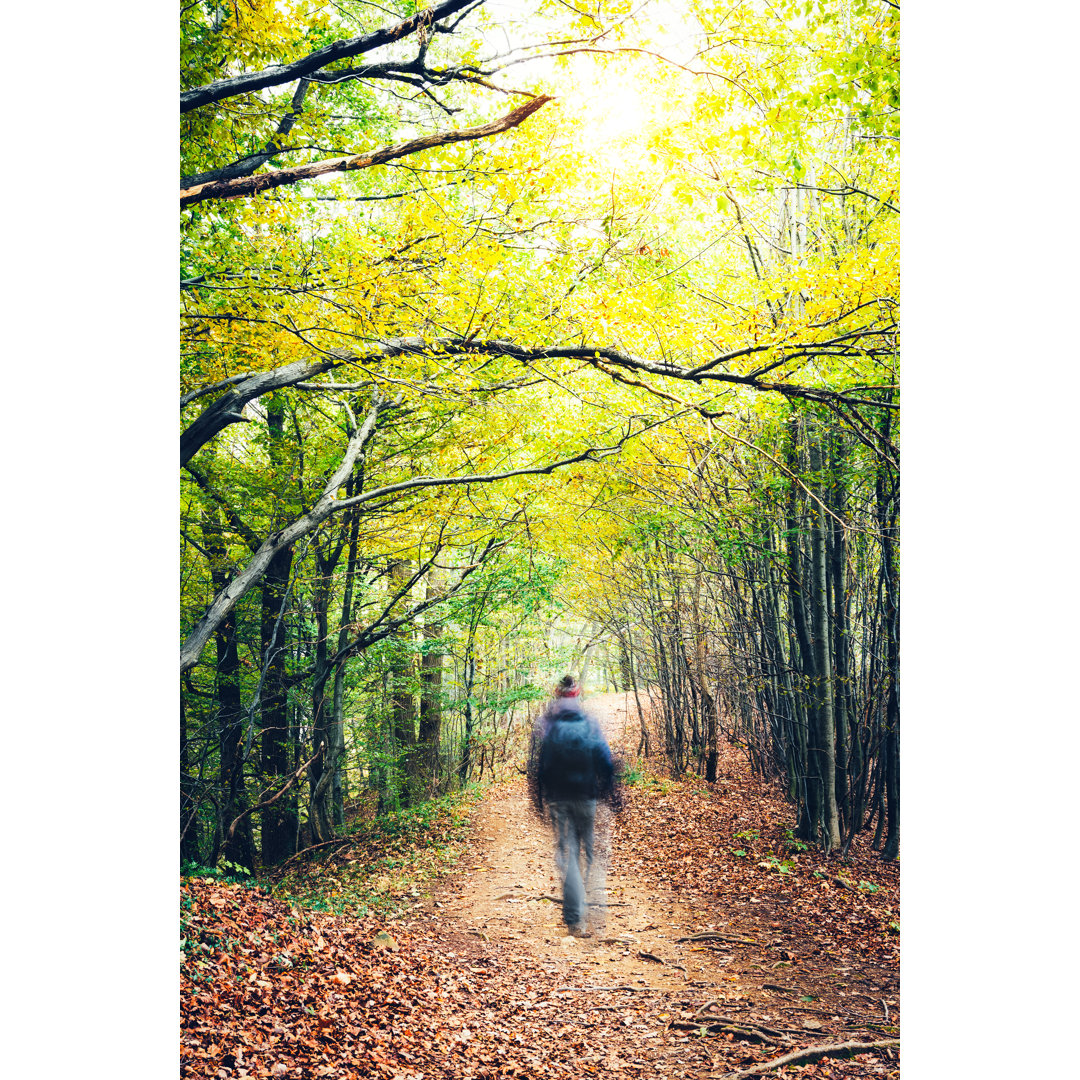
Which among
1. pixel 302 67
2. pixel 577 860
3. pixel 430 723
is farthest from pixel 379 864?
pixel 302 67

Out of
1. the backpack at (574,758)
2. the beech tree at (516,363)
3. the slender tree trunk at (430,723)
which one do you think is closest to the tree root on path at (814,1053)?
the backpack at (574,758)

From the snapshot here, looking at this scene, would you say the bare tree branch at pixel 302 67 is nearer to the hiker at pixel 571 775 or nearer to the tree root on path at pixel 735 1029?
the hiker at pixel 571 775

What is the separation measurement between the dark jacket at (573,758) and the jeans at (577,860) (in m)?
0.10

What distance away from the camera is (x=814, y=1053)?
3.04m

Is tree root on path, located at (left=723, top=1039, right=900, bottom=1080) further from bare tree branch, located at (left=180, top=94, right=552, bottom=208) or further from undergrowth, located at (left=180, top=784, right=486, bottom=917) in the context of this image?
bare tree branch, located at (left=180, top=94, right=552, bottom=208)

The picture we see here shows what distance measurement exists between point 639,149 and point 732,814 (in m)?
7.86

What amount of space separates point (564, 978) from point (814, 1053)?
1.73m

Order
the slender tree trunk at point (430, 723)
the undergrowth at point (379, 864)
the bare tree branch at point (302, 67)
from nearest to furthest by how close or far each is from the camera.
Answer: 1. the bare tree branch at point (302, 67)
2. the undergrowth at point (379, 864)
3. the slender tree trunk at point (430, 723)

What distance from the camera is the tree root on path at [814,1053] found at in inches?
115

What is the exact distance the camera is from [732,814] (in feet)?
26.8
